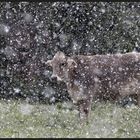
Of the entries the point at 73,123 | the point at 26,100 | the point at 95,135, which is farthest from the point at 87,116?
the point at 26,100

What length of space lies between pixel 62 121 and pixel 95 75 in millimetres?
1087

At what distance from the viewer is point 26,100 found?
1492cm

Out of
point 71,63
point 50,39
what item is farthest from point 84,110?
point 50,39

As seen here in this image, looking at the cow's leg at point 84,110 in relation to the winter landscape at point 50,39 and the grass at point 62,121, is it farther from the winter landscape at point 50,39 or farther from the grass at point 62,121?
the winter landscape at point 50,39

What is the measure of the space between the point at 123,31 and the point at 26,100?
2.79m

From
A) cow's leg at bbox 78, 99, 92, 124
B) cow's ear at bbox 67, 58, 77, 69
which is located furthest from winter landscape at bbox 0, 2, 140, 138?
cow's ear at bbox 67, 58, 77, 69

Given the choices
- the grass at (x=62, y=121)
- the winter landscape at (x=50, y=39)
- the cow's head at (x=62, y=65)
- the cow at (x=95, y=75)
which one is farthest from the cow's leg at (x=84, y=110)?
the winter landscape at (x=50, y=39)

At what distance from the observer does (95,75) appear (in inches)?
473

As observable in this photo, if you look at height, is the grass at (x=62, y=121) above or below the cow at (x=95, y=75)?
below

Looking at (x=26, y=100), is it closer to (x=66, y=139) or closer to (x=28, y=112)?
(x=28, y=112)

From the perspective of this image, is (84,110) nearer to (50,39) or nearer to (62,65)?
(62,65)

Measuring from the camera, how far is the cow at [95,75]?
11742mm

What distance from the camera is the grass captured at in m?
10.8

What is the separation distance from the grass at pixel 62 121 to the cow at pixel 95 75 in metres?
0.49
